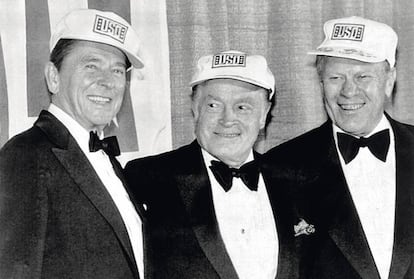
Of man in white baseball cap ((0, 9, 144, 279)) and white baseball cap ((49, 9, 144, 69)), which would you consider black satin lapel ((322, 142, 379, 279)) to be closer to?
man in white baseball cap ((0, 9, 144, 279))

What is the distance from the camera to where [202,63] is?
218 centimetres

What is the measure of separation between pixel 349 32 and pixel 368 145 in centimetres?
38

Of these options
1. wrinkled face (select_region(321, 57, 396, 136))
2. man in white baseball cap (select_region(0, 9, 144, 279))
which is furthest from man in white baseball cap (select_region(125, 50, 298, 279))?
wrinkled face (select_region(321, 57, 396, 136))

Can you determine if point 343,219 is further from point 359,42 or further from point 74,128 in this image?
point 74,128

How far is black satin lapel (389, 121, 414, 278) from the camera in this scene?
2.08 m

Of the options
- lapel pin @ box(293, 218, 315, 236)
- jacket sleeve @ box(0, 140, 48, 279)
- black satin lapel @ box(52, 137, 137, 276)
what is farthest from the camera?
lapel pin @ box(293, 218, 315, 236)

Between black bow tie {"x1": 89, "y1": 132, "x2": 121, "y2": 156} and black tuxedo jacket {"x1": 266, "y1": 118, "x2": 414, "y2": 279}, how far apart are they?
1.77 feet

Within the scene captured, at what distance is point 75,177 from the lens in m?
1.80

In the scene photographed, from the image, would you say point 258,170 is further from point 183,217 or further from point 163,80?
point 163,80

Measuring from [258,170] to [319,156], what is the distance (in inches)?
9.1

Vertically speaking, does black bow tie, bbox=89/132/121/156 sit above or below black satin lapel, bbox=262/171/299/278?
A: above

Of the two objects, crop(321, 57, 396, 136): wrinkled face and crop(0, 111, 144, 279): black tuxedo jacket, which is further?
crop(321, 57, 396, 136): wrinkled face

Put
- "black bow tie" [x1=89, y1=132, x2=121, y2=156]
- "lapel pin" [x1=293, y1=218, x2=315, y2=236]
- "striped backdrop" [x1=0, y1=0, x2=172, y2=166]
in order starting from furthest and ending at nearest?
1. "striped backdrop" [x1=0, y1=0, x2=172, y2=166]
2. "lapel pin" [x1=293, y1=218, x2=315, y2=236]
3. "black bow tie" [x1=89, y1=132, x2=121, y2=156]

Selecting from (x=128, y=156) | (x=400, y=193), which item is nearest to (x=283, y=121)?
(x=128, y=156)
